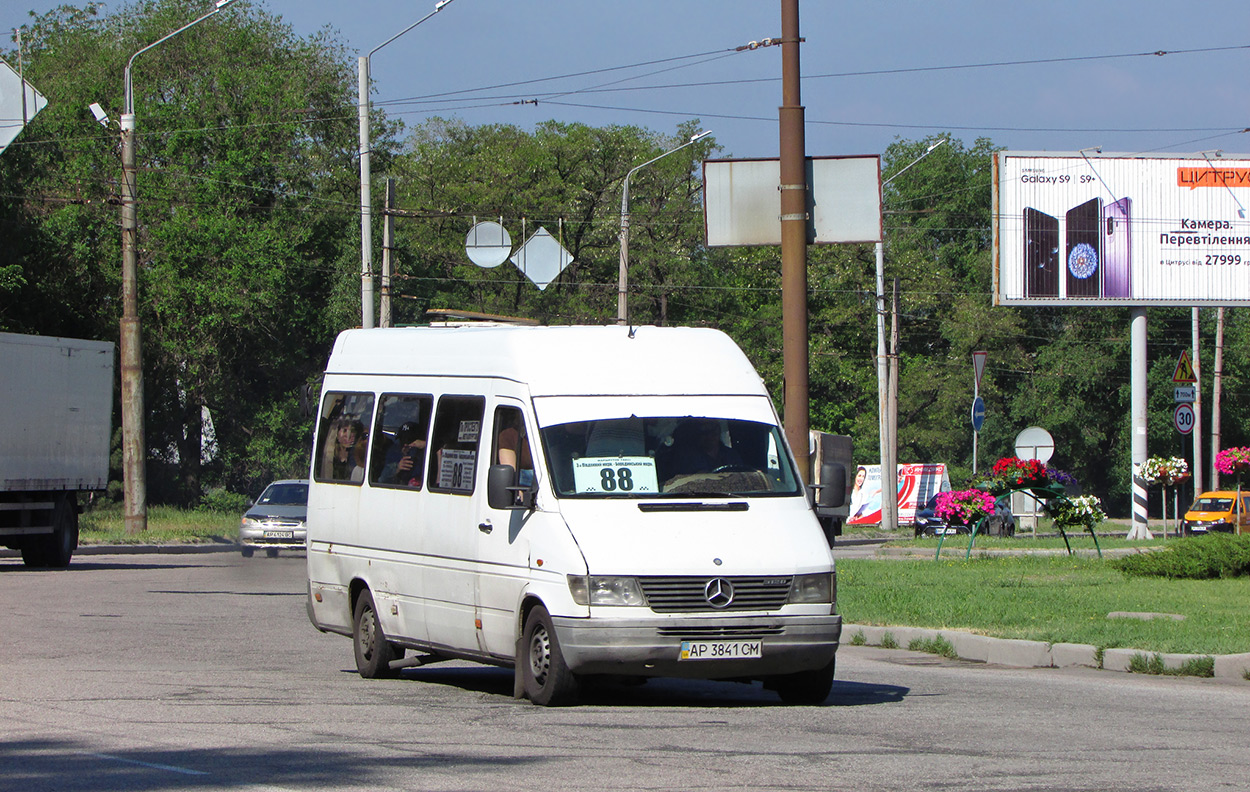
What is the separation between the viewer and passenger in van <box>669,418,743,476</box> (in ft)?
33.3

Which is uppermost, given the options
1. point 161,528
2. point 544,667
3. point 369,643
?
point 544,667

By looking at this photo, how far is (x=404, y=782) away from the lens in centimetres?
698

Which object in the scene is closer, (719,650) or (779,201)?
(719,650)

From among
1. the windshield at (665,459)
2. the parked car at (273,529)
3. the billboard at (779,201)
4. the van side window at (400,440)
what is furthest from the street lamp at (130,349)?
the windshield at (665,459)

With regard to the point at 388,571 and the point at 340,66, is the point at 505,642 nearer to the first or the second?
the point at 388,571

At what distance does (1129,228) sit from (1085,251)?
1.11m

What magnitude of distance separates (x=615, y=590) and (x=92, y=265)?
40172 millimetres

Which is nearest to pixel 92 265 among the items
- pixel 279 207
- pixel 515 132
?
pixel 279 207

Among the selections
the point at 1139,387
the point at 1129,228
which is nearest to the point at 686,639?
the point at 1129,228

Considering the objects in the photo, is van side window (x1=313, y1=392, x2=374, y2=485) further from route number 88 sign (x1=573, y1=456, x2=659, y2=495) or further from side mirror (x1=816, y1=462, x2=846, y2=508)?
side mirror (x1=816, y1=462, x2=846, y2=508)

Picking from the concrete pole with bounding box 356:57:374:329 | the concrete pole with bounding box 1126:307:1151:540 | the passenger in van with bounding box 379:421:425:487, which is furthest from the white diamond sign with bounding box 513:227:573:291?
the passenger in van with bounding box 379:421:425:487

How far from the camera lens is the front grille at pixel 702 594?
9352 mm

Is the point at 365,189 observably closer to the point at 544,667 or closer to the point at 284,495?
the point at 284,495

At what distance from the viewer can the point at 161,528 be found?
122 ft
